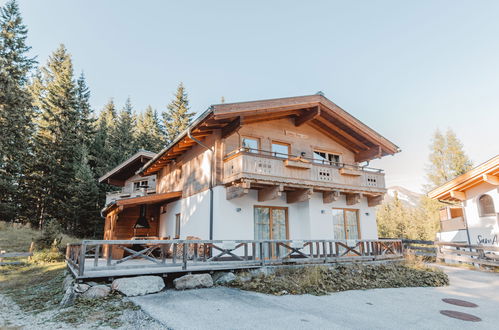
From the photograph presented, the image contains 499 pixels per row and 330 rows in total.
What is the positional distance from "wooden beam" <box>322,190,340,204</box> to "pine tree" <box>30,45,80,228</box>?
20318mm

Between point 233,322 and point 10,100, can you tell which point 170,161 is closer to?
point 10,100

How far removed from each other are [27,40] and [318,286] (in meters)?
27.9

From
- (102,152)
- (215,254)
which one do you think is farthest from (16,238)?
(215,254)

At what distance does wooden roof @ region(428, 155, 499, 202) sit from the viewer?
12852 millimetres

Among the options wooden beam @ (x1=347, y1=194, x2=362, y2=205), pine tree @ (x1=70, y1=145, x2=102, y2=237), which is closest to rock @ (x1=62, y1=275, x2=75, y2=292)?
wooden beam @ (x1=347, y1=194, x2=362, y2=205)

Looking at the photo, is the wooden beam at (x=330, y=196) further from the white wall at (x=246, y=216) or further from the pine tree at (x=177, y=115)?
the pine tree at (x=177, y=115)

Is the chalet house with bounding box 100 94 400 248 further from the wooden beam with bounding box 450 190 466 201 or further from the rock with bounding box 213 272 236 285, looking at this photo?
the wooden beam with bounding box 450 190 466 201

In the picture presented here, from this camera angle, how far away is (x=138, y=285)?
7.58 meters

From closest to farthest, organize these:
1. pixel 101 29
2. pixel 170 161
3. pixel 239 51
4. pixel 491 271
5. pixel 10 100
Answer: pixel 491 271 → pixel 101 29 → pixel 239 51 → pixel 170 161 → pixel 10 100

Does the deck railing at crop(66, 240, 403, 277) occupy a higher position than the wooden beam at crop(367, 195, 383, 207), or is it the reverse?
the wooden beam at crop(367, 195, 383, 207)

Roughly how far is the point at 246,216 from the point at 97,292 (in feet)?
19.3

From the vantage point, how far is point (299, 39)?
13836mm

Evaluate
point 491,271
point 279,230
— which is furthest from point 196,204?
point 491,271

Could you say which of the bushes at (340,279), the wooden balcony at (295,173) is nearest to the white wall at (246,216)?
the wooden balcony at (295,173)
